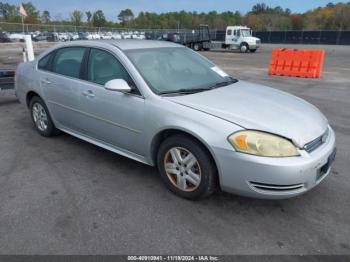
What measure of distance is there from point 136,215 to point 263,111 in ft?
5.14

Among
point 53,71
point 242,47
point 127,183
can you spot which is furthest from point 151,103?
point 242,47

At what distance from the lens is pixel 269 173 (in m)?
2.77

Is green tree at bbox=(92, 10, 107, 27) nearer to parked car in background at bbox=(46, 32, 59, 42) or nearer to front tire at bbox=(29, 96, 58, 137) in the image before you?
parked car in background at bbox=(46, 32, 59, 42)

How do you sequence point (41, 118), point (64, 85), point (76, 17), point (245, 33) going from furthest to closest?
point (76, 17), point (245, 33), point (41, 118), point (64, 85)

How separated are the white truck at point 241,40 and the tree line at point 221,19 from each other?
119 ft

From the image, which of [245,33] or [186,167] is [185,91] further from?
[245,33]

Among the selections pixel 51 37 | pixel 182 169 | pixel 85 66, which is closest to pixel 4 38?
pixel 51 37

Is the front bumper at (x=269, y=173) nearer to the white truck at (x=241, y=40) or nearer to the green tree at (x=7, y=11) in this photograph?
the white truck at (x=241, y=40)

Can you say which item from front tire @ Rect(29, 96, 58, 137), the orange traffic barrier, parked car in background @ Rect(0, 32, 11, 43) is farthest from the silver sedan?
parked car in background @ Rect(0, 32, 11, 43)

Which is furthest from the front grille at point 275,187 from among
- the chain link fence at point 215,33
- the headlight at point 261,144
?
the chain link fence at point 215,33

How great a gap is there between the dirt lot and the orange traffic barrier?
366 inches

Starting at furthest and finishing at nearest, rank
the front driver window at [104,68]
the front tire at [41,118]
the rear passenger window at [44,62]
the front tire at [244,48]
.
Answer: the front tire at [244,48], the front tire at [41,118], the rear passenger window at [44,62], the front driver window at [104,68]

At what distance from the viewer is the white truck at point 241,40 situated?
101 ft

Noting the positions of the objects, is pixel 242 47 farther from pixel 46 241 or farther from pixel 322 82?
pixel 46 241
